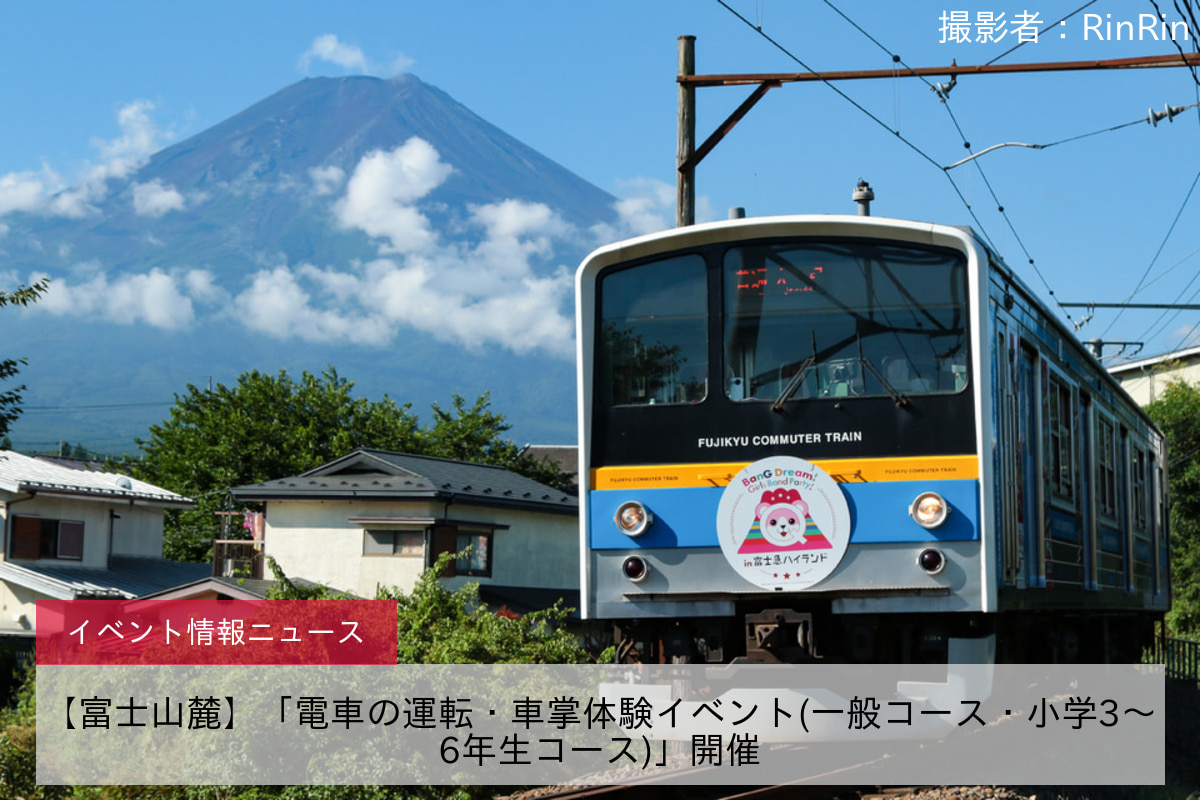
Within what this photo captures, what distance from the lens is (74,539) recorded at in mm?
33312

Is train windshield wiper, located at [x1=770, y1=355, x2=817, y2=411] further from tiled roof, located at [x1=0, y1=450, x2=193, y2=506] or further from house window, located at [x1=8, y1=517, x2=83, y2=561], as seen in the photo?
house window, located at [x1=8, y1=517, x2=83, y2=561]

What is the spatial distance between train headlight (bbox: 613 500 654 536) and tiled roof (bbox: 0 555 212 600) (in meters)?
25.1

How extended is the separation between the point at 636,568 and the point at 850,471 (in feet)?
4.85

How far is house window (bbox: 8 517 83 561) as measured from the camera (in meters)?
31.6

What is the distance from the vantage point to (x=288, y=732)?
35.6 ft

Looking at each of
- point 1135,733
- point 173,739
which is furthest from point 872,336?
point 173,739

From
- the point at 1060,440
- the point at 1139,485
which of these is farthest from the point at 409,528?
the point at 1060,440

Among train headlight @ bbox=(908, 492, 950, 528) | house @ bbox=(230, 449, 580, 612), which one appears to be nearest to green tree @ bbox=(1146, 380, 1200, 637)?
house @ bbox=(230, 449, 580, 612)

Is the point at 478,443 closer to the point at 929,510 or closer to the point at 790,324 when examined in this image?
the point at 790,324

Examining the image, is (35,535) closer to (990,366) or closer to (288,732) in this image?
(288,732)

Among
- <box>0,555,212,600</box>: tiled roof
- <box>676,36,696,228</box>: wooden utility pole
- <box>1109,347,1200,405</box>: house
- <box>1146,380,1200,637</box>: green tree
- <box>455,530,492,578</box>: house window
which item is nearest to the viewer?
<box>676,36,696,228</box>: wooden utility pole

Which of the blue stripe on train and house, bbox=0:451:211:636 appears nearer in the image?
the blue stripe on train

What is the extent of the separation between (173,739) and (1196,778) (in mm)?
8686

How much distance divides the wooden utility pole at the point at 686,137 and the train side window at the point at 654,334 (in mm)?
4943
